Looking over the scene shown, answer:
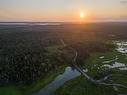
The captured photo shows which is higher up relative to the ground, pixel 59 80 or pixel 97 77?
pixel 97 77

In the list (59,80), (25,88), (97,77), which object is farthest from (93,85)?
(25,88)

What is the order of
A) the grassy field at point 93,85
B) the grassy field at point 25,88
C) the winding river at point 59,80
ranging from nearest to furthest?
the grassy field at point 93,85 → the winding river at point 59,80 → the grassy field at point 25,88

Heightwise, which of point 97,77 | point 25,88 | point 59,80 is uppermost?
point 97,77

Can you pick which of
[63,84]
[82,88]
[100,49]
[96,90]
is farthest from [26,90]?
[100,49]

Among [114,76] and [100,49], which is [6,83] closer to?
[114,76]

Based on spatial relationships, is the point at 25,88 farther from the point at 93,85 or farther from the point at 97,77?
the point at 97,77

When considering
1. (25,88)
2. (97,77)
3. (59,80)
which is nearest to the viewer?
(25,88)

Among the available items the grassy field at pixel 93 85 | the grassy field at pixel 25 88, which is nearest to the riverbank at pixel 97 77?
the grassy field at pixel 93 85

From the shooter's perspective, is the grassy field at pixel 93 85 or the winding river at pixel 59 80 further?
the winding river at pixel 59 80

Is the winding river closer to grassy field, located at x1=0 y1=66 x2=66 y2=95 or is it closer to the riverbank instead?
grassy field, located at x1=0 y1=66 x2=66 y2=95

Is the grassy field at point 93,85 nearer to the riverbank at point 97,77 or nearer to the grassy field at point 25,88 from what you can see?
the riverbank at point 97,77

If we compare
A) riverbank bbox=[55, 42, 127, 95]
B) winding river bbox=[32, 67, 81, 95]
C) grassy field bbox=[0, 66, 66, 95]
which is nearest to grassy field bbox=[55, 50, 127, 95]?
riverbank bbox=[55, 42, 127, 95]

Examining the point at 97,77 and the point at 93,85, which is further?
the point at 97,77
